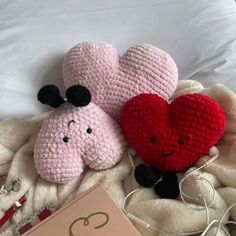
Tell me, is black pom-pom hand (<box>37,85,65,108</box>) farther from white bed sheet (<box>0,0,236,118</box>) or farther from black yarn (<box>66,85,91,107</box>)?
white bed sheet (<box>0,0,236,118</box>)

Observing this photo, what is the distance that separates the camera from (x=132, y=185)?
809mm

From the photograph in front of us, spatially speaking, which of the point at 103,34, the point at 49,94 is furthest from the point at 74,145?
the point at 103,34

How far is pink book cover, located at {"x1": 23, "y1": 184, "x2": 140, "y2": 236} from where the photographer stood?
0.66m

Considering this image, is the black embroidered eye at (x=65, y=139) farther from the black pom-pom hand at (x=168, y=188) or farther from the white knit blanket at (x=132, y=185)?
the black pom-pom hand at (x=168, y=188)

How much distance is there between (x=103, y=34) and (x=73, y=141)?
1.45ft

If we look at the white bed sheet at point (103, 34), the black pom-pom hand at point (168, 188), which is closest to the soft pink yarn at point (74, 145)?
the black pom-pom hand at point (168, 188)

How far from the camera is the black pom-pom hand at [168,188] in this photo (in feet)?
2.52

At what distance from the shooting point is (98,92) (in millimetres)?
876

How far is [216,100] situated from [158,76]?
131 millimetres

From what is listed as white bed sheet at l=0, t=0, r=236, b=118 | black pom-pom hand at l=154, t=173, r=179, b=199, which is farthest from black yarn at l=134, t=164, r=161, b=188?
white bed sheet at l=0, t=0, r=236, b=118

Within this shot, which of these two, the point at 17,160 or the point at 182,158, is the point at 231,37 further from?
the point at 17,160

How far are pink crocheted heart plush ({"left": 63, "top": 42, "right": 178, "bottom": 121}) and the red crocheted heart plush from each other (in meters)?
0.06

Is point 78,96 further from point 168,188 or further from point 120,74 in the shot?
point 168,188

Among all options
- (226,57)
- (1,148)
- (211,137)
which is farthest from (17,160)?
(226,57)
